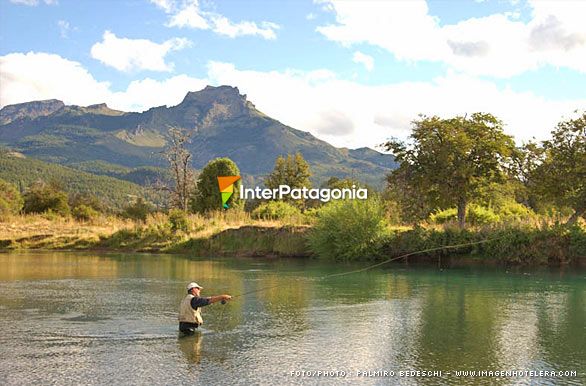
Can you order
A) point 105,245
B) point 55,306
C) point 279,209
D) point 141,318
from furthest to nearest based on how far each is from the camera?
point 279,209
point 105,245
point 55,306
point 141,318

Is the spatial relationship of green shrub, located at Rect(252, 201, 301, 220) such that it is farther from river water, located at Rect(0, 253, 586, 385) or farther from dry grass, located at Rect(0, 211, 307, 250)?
river water, located at Rect(0, 253, 586, 385)

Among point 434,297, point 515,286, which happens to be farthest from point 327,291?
point 515,286

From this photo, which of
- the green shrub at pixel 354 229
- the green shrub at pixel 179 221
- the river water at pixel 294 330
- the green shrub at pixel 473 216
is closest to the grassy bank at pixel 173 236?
the green shrub at pixel 179 221

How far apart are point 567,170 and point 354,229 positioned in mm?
11700

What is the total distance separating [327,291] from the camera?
2231 cm

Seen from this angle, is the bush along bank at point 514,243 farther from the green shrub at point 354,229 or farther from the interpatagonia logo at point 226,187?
the interpatagonia logo at point 226,187

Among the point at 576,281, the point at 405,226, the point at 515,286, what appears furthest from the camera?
the point at 405,226

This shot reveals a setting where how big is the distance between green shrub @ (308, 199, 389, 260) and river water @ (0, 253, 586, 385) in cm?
894

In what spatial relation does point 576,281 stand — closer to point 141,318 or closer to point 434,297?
point 434,297

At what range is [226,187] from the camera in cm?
5316

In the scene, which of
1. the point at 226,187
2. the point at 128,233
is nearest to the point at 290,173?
the point at 226,187

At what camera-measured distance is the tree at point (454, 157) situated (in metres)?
35.4

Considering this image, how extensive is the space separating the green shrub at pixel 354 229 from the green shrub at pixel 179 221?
11912 millimetres

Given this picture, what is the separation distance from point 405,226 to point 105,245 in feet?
66.8
